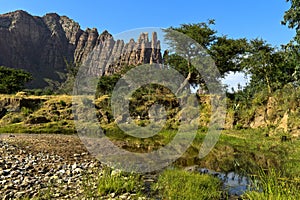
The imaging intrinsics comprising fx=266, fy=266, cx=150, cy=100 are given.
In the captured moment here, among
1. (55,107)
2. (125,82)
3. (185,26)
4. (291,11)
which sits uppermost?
(185,26)

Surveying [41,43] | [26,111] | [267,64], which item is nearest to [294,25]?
[267,64]

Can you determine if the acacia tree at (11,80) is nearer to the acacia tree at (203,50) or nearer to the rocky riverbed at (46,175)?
the acacia tree at (203,50)

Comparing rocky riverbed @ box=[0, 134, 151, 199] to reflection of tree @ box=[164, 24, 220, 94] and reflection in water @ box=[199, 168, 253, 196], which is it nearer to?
reflection in water @ box=[199, 168, 253, 196]

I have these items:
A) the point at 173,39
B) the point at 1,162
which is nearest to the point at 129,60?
the point at 173,39

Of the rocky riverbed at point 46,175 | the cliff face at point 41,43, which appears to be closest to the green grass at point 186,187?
the rocky riverbed at point 46,175

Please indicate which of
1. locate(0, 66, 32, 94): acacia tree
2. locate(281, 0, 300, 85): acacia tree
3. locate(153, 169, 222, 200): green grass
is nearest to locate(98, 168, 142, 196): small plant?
locate(153, 169, 222, 200): green grass

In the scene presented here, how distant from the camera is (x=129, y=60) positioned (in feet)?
127

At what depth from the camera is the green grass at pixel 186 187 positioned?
655cm

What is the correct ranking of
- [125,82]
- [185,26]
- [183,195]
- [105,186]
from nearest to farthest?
[183,195]
[105,186]
[185,26]
[125,82]

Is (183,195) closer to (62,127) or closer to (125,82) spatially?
(62,127)

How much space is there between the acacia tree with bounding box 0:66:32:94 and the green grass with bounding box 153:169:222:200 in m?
45.8

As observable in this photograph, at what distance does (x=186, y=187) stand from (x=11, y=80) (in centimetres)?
4950

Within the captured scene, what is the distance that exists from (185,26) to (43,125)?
21.6m

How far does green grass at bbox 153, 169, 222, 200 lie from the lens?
6.55 meters
